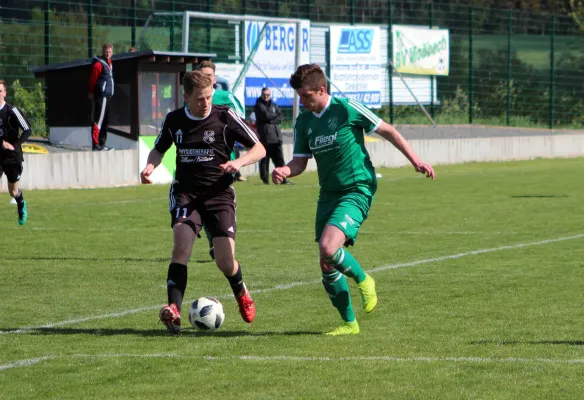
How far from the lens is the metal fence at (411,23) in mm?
25312

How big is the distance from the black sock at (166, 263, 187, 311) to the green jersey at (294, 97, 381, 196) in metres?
1.12

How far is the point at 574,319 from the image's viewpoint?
822cm

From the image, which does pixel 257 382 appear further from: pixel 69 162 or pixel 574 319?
pixel 69 162

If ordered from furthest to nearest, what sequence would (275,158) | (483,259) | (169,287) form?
(275,158)
(483,259)
(169,287)

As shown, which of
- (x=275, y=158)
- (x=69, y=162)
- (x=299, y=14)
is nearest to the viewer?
(x=69, y=162)

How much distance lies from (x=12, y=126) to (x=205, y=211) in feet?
25.8

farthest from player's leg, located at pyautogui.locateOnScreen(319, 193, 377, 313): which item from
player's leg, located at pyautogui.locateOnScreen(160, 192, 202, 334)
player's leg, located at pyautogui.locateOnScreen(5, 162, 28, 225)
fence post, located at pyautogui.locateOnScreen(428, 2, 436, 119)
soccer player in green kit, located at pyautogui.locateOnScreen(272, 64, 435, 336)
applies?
fence post, located at pyautogui.locateOnScreen(428, 2, 436, 119)

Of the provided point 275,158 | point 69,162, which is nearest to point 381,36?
point 275,158

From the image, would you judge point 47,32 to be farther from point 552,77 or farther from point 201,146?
point 552,77

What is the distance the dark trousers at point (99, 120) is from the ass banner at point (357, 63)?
29.8 feet

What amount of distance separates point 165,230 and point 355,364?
8910mm

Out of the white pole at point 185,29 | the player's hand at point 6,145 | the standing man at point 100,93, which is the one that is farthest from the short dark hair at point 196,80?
the white pole at point 185,29

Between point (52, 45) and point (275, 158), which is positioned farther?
point (52, 45)

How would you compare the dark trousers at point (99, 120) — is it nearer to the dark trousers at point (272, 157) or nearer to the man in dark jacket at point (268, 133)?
the man in dark jacket at point (268, 133)
